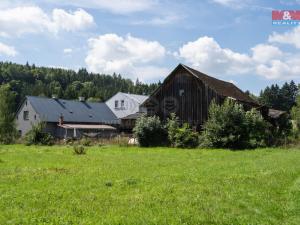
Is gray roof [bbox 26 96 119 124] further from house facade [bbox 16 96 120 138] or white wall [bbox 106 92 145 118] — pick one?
white wall [bbox 106 92 145 118]

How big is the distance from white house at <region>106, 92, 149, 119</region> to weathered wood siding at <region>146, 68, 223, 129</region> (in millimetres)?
23301

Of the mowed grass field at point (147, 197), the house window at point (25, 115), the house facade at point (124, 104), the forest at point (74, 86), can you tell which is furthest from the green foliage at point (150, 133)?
the forest at point (74, 86)

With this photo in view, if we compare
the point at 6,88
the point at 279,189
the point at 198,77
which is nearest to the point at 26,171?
the point at 279,189

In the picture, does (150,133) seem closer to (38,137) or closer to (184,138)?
(184,138)

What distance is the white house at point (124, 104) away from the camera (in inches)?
2751

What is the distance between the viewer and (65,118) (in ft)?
205

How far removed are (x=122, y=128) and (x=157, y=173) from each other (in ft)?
151

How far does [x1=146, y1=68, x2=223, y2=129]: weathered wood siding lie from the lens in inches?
1686

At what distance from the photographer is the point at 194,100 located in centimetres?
4350

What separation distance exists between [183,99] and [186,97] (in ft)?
1.34

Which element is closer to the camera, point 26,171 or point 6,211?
point 6,211

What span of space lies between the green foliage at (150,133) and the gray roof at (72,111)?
23.0 metres

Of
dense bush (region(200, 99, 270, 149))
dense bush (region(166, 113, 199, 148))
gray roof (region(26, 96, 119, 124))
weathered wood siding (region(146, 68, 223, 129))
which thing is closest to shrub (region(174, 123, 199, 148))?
dense bush (region(166, 113, 199, 148))

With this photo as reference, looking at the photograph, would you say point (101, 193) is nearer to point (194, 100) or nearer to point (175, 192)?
point (175, 192)
